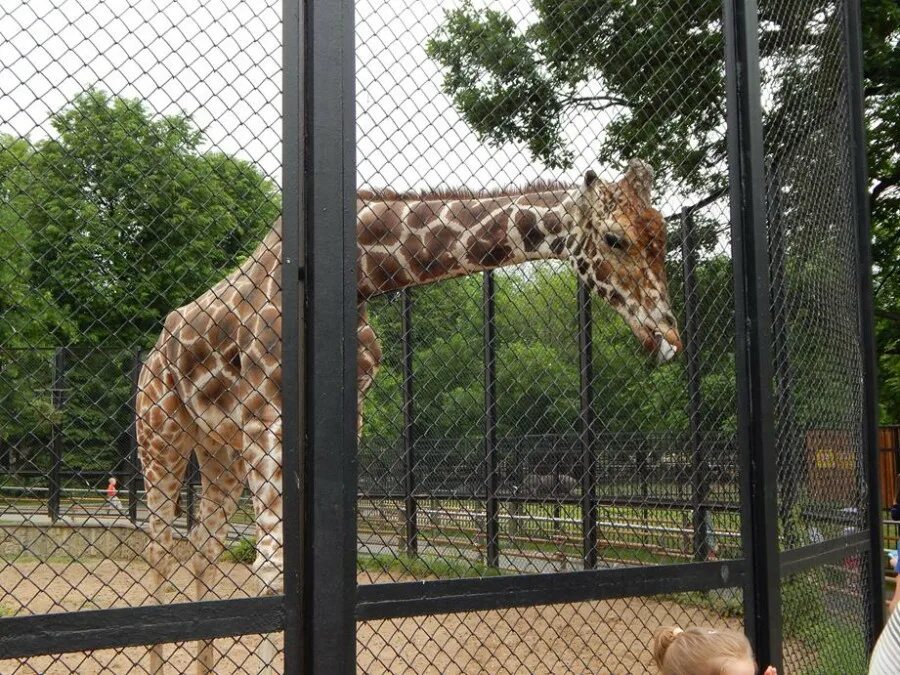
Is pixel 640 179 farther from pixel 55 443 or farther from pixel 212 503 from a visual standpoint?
pixel 55 443

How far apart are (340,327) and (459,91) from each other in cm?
181

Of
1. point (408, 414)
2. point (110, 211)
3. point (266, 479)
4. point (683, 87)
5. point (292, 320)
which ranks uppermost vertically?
point (683, 87)

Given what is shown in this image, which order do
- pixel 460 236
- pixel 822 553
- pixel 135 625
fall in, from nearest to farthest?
pixel 135 625
pixel 822 553
pixel 460 236

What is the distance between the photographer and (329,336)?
216 centimetres

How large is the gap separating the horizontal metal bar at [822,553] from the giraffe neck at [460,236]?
170 centimetres

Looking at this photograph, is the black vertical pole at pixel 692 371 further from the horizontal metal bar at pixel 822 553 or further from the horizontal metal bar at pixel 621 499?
the horizontal metal bar at pixel 822 553

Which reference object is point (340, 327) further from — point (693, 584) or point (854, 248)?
point (854, 248)

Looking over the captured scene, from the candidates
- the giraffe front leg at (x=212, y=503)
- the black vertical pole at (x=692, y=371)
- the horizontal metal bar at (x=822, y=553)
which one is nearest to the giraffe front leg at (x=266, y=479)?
the giraffe front leg at (x=212, y=503)

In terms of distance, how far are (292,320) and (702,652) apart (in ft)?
4.05

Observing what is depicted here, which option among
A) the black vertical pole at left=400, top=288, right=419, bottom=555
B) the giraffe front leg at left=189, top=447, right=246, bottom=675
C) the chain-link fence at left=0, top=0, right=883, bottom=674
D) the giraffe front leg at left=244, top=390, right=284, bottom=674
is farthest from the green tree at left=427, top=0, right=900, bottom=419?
the giraffe front leg at left=189, top=447, right=246, bottom=675

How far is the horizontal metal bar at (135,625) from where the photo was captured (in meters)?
1.81

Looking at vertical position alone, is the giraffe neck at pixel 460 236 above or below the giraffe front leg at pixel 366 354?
above

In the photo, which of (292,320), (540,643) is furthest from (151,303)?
(540,643)

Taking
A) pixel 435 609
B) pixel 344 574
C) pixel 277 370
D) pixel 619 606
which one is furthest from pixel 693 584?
pixel 619 606
